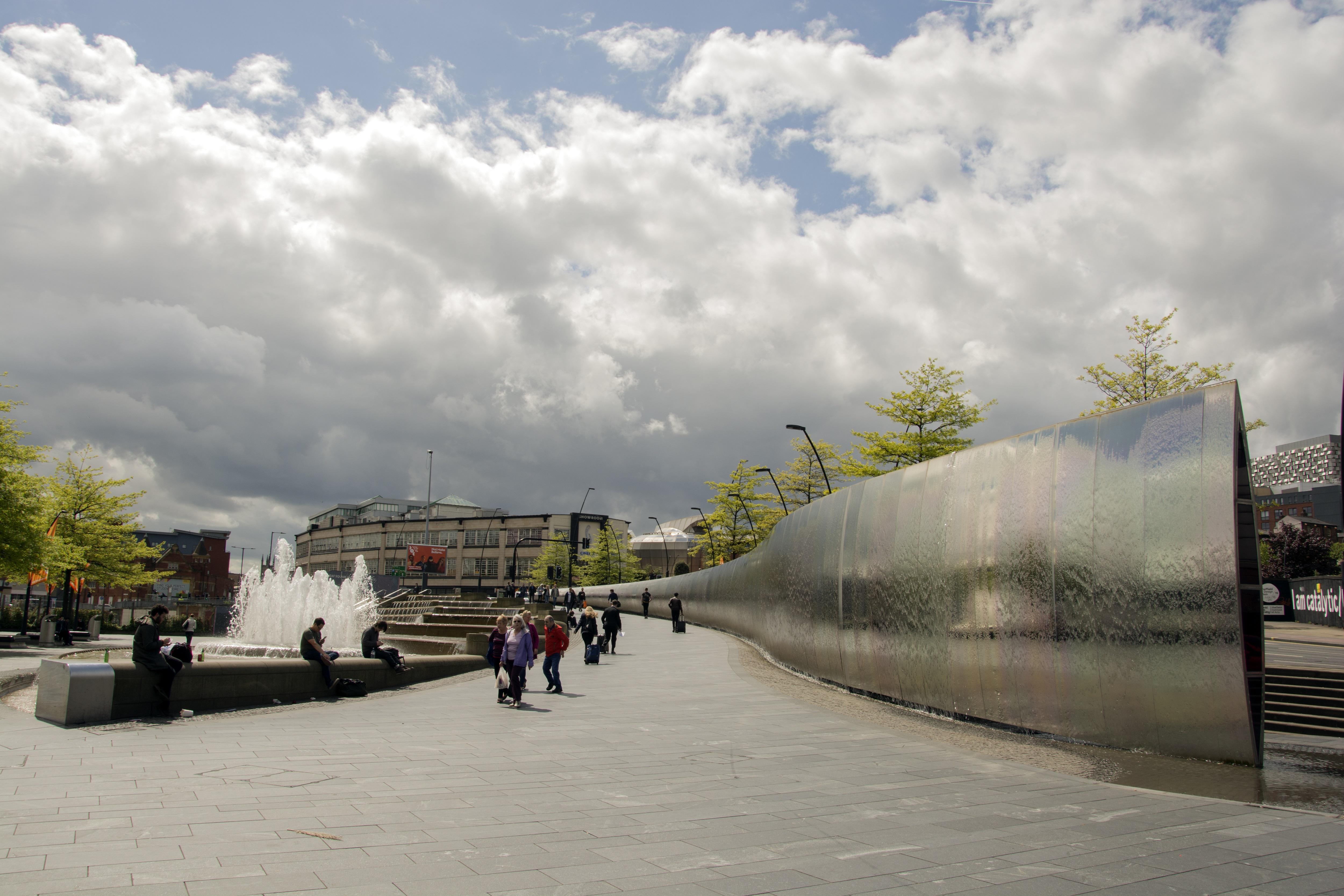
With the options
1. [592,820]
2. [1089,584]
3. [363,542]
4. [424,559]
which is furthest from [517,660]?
[363,542]

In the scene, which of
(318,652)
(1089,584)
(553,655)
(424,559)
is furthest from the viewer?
(424,559)

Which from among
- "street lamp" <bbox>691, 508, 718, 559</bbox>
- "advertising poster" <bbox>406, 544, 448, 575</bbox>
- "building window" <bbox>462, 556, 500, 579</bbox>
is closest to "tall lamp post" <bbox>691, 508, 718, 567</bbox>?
"street lamp" <bbox>691, 508, 718, 559</bbox>

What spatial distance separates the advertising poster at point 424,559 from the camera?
10900cm

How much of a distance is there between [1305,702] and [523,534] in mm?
117067

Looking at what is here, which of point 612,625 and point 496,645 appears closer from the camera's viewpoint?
point 496,645

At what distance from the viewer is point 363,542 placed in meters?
137

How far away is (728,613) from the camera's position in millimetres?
35688

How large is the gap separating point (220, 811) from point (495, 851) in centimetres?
228

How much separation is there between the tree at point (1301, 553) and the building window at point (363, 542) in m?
112

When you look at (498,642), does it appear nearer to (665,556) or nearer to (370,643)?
(370,643)

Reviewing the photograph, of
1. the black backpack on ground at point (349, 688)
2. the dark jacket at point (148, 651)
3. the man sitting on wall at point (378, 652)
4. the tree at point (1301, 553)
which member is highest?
the tree at point (1301, 553)

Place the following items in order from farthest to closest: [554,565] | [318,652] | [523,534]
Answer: [523,534] < [554,565] < [318,652]

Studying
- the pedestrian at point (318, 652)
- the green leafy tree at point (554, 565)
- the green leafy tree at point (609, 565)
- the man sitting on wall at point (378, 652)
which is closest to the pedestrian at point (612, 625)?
the man sitting on wall at point (378, 652)

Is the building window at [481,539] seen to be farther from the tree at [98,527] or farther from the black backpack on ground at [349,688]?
the black backpack on ground at [349,688]
